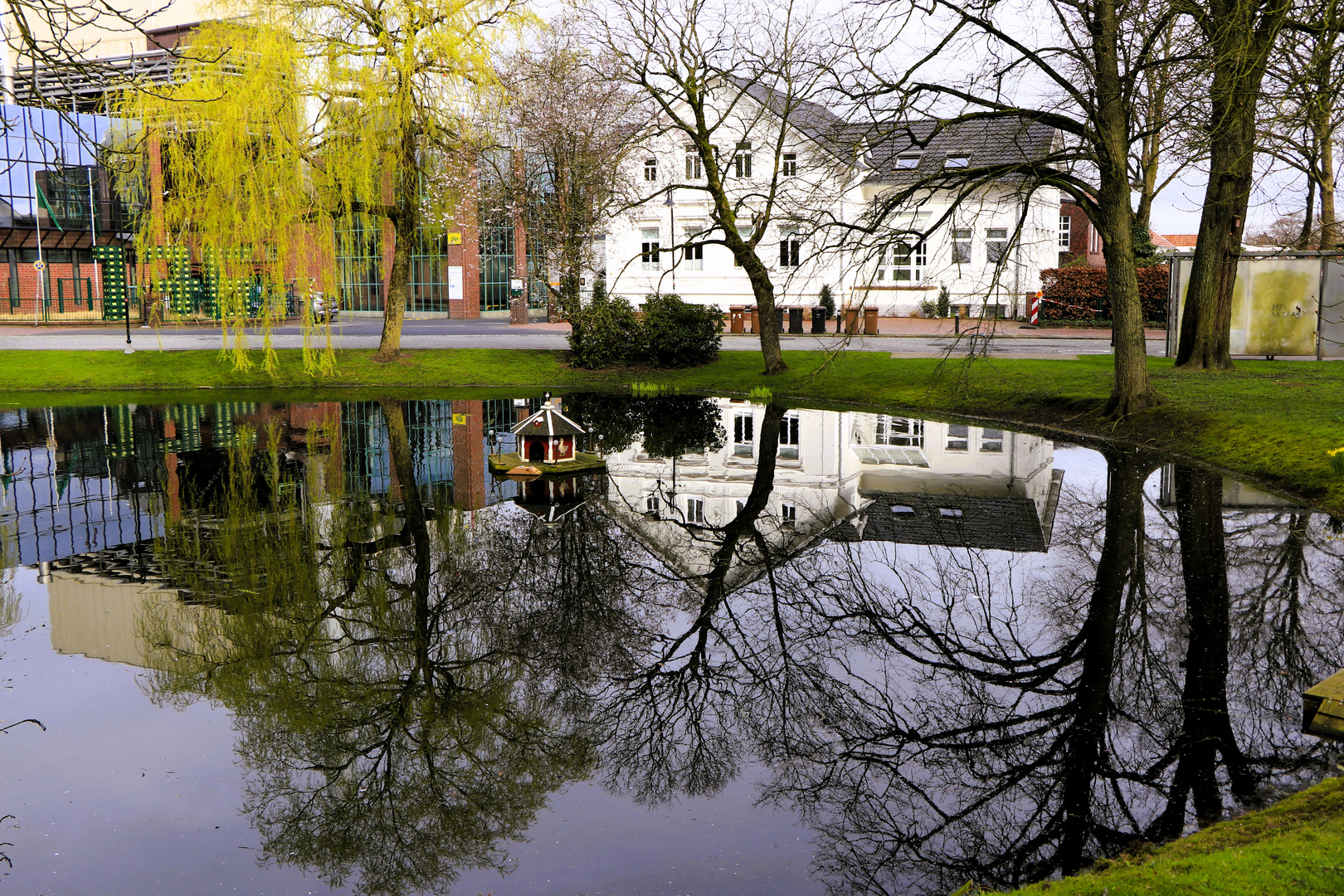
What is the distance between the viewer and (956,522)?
37.9 ft

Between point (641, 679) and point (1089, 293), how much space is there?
3310cm

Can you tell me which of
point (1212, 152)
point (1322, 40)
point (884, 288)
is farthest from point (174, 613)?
point (884, 288)

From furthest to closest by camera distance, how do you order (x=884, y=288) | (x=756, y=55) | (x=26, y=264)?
1. (x=26, y=264)
2. (x=884, y=288)
3. (x=756, y=55)

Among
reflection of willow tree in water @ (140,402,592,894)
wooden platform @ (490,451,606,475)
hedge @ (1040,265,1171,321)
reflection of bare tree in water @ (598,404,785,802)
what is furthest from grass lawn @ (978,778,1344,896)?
hedge @ (1040,265,1171,321)

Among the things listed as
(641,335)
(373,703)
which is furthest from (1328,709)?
(641,335)

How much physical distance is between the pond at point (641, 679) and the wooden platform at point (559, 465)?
49 centimetres

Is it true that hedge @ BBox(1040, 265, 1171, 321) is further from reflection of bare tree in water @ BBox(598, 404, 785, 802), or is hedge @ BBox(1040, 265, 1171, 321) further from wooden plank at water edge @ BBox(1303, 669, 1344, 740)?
wooden plank at water edge @ BBox(1303, 669, 1344, 740)

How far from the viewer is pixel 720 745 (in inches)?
241

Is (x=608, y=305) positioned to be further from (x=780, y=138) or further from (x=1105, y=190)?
(x=1105, y=190)

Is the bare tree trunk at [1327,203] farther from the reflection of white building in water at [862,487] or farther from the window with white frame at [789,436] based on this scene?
the window with white frame at [789,436]

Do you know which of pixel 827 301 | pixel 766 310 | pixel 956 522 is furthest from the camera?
pixel 827 301

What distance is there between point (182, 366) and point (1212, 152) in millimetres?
22086

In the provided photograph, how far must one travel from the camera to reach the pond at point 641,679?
5.07 m

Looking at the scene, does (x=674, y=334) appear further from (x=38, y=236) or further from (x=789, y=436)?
(x=38, y=236)
